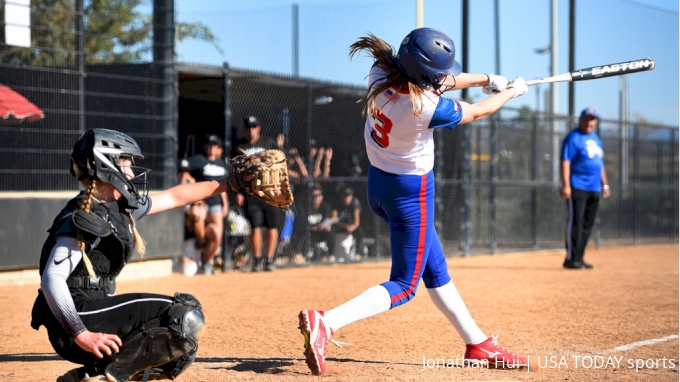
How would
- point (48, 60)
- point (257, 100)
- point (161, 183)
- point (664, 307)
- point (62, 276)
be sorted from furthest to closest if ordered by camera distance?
1. point (257, 100)
2. point (161, 183)
3. point (48, 60)
4. point (664, 307)
5. point (62, 276)

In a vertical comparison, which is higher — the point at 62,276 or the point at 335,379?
the point at 62,276

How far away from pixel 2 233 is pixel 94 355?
19.9 feet

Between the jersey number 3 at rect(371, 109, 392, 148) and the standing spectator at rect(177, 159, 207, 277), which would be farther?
the standing spectator at rect(177, 159, 207, 277)

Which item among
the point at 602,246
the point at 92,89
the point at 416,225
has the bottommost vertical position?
the point at 602,246

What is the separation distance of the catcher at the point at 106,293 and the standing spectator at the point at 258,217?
24.6 ft

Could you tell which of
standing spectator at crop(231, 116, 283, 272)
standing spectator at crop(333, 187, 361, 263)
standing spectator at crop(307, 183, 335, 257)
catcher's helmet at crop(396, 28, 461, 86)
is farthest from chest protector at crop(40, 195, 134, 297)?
standing spectator at crop(333, 187, 361, 263)

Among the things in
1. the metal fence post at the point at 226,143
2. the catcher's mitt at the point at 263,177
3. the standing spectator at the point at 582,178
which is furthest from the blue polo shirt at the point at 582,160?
the catcher's mitt at the point at 263,177

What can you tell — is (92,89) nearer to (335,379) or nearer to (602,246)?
(335,379)

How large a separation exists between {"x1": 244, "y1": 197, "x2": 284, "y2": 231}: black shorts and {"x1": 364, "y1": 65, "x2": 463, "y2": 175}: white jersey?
6.85 meters

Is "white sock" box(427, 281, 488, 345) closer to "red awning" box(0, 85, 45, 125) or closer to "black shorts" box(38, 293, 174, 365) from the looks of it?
"black shorts" box(38, 293, 174, 365)

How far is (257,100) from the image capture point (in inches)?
501

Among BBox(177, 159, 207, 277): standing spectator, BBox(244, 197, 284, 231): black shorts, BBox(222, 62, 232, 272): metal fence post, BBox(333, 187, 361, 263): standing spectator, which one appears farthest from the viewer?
BBox(333, 187, 361, 263): standing spectator

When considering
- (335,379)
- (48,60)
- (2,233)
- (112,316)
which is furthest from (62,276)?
(48,60)

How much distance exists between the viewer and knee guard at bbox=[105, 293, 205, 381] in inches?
141
